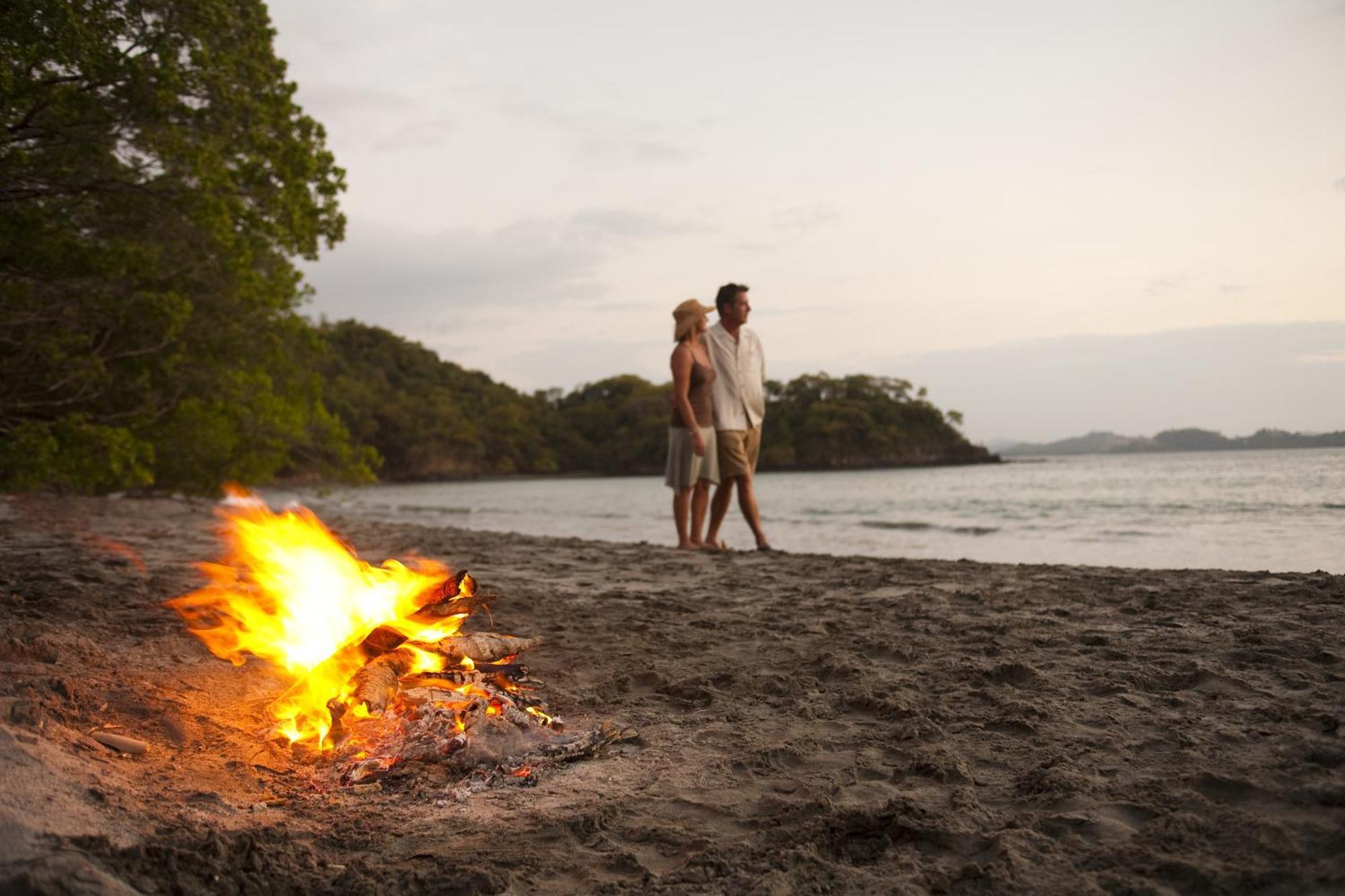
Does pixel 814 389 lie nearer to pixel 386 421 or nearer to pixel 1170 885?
pixel 386 421

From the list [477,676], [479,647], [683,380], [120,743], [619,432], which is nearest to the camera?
[120,743]

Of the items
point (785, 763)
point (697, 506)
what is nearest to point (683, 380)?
point (697, 506)

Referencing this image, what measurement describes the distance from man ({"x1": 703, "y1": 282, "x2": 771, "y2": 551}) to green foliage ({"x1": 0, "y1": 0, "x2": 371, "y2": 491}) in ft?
16.6

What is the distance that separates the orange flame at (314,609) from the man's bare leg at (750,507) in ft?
16.1

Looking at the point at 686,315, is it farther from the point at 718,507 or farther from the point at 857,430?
the point at 857,430

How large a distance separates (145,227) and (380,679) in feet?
30.7

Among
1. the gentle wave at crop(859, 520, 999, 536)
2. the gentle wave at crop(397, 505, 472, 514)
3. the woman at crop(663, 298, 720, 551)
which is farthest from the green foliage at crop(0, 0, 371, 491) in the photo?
the gentle wave at crop(859, 520, 999, 536)

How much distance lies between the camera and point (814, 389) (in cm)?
6278

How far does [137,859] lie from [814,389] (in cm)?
6178

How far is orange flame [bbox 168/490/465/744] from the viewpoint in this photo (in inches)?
152

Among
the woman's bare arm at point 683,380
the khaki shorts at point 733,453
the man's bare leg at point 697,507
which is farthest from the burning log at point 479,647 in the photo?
the man's bare leg at point 697,507

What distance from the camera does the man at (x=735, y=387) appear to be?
8.89m

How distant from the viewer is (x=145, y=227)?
10.7 meters

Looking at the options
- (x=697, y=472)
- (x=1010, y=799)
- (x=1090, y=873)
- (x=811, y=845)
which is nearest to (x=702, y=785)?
(x=811, y=845)
